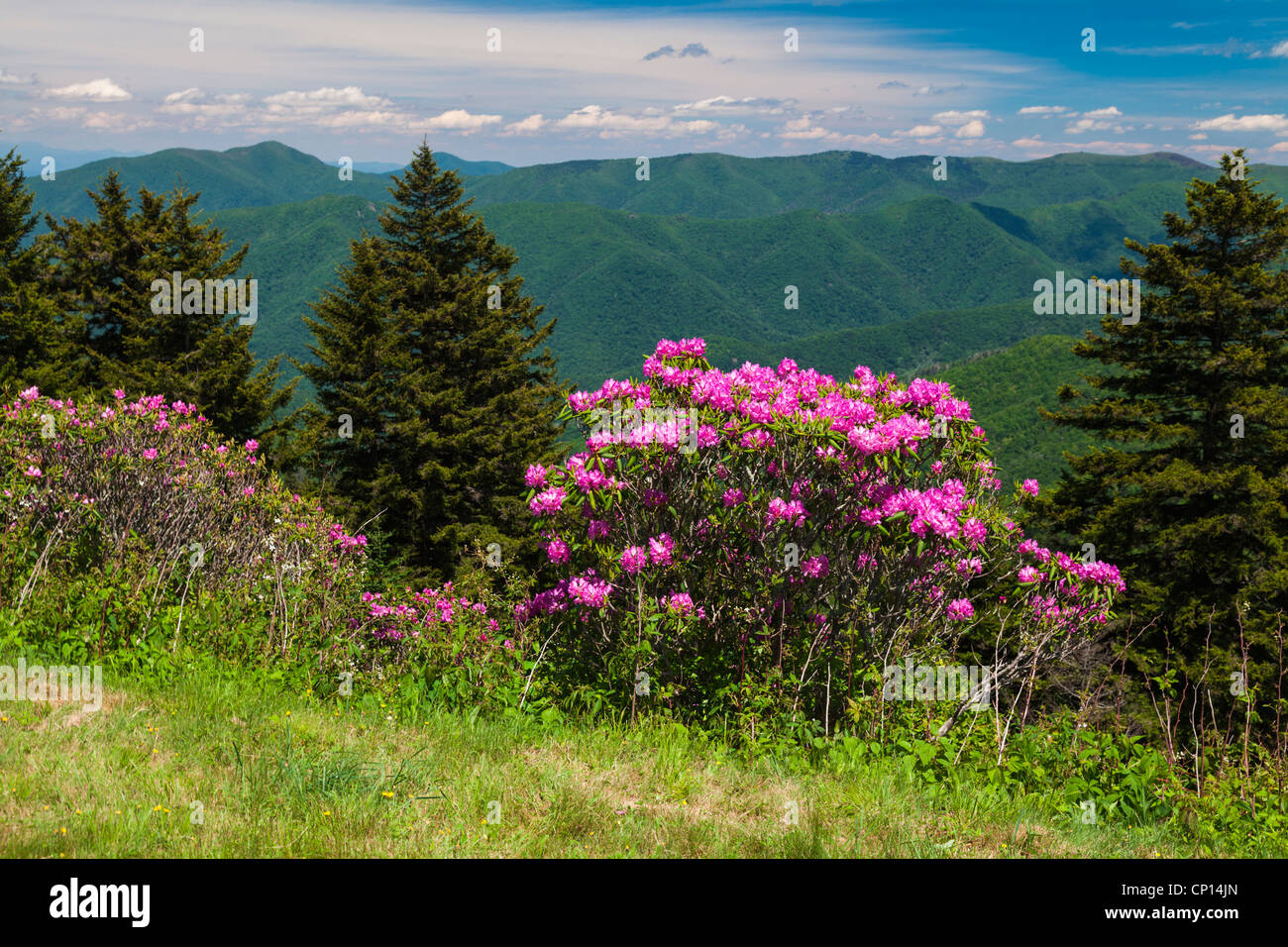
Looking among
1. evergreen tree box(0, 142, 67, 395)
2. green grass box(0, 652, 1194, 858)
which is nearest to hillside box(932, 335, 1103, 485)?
evergreen tree box(0, 142, 67, 395)

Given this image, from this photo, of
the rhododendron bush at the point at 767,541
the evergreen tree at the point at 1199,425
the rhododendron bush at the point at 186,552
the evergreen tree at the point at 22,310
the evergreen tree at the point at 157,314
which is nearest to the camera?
the rhododendron bush at the point at 767,541

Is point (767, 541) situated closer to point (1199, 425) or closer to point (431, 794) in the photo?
point (431, 794)

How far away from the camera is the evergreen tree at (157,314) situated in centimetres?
2492

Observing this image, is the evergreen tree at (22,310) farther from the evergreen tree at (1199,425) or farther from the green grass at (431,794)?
the evergreen tree at (1199,425)

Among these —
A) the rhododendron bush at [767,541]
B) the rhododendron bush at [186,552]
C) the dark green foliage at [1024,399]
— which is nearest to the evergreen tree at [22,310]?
the rhododendron bush at [186,552]

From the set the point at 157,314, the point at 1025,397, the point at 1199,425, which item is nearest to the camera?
the point at 1199,425

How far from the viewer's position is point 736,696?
520cm

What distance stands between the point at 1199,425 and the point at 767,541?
2118 cm

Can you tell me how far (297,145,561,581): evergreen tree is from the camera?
23969 mm

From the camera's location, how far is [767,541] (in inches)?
205

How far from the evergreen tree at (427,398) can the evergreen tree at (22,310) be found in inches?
251

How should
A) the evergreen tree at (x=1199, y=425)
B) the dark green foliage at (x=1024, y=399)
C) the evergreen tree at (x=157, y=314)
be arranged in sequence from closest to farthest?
the evergreen tree at (x=1199, y=425) → the evergreen tree at (x=157, y=314) → the dark green foliage at (x=1024, y=399)

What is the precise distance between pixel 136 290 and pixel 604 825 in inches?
1138

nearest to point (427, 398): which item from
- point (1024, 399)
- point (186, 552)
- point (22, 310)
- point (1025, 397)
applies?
point (22, 310)
